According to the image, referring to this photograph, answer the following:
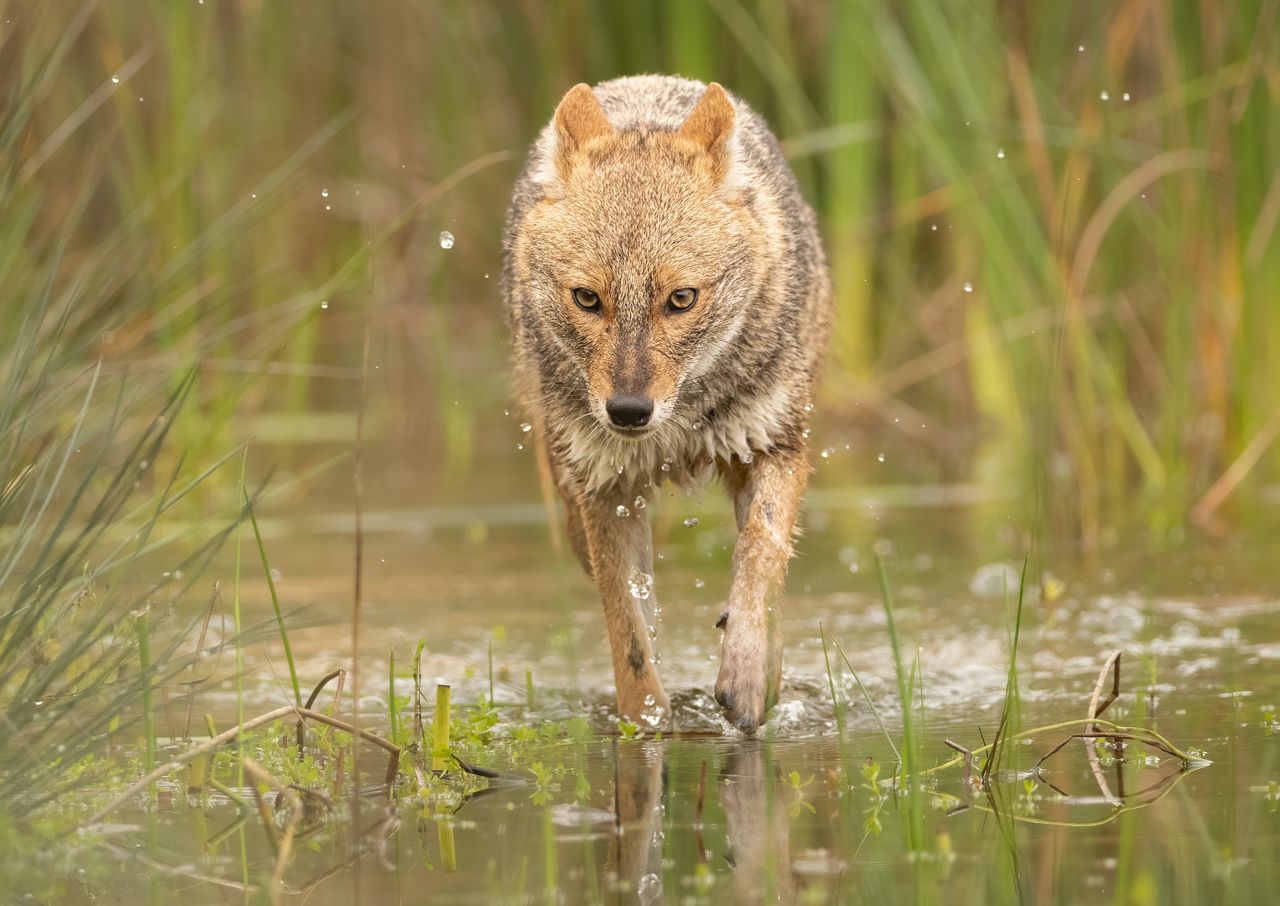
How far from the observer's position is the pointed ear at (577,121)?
5.81 metres

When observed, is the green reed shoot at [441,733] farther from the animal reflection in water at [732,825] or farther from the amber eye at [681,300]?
the amber eye at [681,300]

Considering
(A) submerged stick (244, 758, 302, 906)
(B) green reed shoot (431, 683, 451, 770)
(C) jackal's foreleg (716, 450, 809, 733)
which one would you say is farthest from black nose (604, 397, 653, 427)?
(A) submerged stick (244, 758, 302, 906)

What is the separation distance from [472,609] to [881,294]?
501 centimetres

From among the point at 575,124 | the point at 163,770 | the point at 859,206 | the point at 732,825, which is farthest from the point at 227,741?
the point at 859,206

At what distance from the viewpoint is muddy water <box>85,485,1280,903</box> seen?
11.5 ft

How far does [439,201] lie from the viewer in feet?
39.4

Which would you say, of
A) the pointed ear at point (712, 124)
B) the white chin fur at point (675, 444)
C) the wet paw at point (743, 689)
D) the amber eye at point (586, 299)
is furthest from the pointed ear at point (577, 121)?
the wet paw at point (743, 689)

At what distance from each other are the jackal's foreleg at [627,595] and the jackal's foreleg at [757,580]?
11.8 inches

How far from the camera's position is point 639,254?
17.9 feet

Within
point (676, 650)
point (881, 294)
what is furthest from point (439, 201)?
point (676, 650)

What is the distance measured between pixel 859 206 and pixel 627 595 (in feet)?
15.8

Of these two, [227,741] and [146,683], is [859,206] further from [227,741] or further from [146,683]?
[146,683]

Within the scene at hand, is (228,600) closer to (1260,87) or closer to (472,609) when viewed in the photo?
(472,609)

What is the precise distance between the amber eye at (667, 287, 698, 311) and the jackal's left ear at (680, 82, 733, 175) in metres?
0.50
